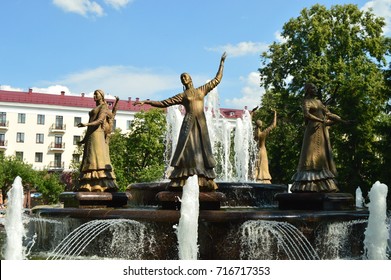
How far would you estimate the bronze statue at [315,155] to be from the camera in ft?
40.0

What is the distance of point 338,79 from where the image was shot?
30.6 metres

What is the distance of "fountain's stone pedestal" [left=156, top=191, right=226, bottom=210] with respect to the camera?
10594mm

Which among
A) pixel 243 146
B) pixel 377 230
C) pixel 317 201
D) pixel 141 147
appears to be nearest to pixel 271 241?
pixel 377 230

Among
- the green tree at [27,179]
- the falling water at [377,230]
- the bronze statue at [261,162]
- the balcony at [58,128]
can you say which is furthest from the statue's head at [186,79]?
the balcony at [58,128]

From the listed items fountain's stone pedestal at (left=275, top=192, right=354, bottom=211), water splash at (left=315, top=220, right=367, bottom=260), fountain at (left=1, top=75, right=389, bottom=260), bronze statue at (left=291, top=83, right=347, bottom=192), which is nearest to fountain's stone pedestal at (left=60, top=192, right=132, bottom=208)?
fountain at (left=1, top=75, right=389, bottom=260)

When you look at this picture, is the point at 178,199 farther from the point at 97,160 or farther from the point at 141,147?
the point at 141,147

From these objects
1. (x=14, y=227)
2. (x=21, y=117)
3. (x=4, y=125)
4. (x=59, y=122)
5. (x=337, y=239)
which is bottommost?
(x=337, y=239)

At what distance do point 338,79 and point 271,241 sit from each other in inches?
884

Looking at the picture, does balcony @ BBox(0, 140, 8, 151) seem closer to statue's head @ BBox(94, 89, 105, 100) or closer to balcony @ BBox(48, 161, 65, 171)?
balcony @ BBox(48, 161, 65, 171)

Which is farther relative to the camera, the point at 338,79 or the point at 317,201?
the point at 338,79

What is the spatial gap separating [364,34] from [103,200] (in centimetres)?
2563

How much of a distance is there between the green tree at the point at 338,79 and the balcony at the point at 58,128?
3788 cm

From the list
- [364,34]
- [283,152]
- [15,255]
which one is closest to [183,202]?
[15,255]

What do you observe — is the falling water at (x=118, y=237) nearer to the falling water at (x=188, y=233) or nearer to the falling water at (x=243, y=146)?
the falling water at (x=188, y=233)
